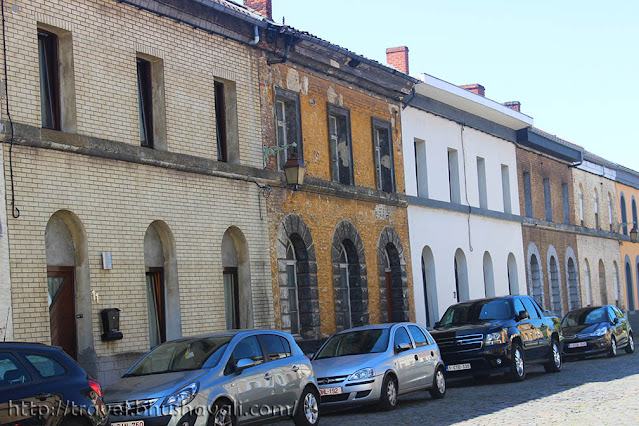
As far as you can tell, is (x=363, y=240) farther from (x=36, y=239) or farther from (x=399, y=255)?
(x=36, y=239)

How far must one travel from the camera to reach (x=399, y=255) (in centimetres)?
2811

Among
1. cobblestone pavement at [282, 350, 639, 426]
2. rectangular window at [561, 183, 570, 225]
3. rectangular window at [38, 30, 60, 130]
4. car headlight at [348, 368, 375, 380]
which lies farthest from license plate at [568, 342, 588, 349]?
rectangular window at [38, 30, 60, 130]

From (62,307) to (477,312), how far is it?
944 cm

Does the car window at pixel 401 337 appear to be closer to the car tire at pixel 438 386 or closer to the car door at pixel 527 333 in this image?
the car tire at pixel 438 386

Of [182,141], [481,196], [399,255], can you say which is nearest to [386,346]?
[182,141]

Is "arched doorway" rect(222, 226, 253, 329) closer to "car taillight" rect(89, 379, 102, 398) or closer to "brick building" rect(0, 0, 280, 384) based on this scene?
"brick building" rect(0, 0, 280, 384)

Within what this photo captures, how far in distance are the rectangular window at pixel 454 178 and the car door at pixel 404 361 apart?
51.0 feet

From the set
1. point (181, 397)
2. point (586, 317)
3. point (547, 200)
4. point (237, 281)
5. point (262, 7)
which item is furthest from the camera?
point (547, 200)

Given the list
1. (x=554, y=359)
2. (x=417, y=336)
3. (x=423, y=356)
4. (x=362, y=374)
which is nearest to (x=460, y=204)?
(x=554, y=359)

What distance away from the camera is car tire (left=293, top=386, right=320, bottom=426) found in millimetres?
14156

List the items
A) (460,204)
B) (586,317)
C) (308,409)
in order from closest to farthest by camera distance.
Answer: (308,409), (586,317), (460,204)

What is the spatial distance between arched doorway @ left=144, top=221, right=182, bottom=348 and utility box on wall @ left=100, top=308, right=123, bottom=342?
6.11 ft

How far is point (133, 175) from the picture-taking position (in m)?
17.9

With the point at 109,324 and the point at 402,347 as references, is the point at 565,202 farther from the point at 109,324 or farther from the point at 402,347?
the point at 109,324
